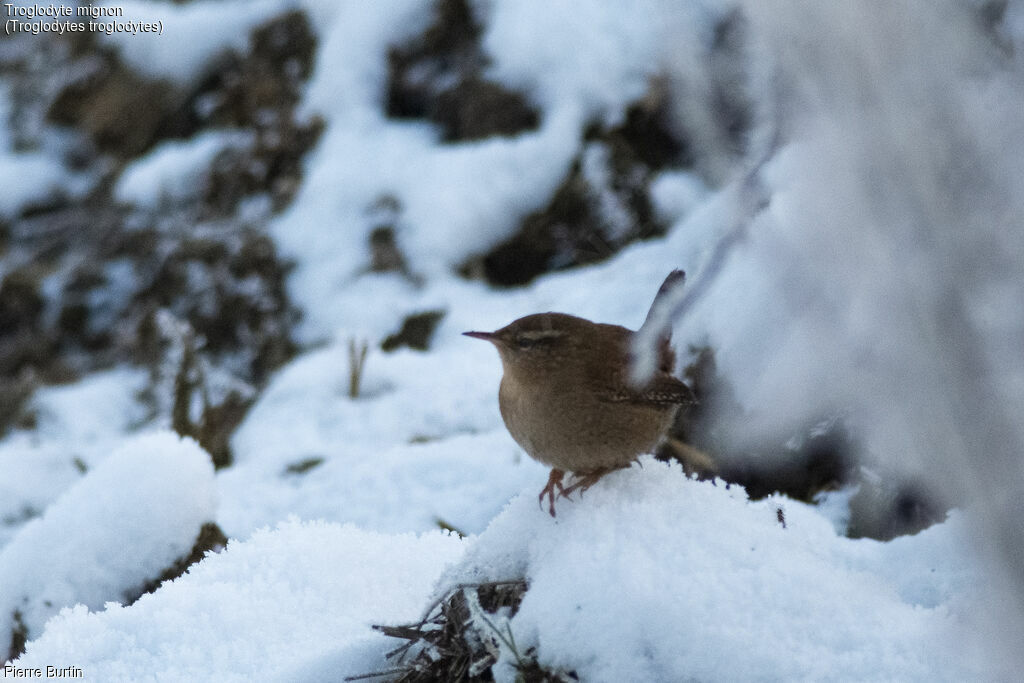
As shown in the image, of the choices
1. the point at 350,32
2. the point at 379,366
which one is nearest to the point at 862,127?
the point at 379,366

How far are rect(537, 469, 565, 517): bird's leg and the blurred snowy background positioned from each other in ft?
0.11

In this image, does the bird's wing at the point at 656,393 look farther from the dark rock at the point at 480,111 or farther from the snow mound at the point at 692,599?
the dark rock at the point at 480,111

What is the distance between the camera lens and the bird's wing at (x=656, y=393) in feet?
6.28

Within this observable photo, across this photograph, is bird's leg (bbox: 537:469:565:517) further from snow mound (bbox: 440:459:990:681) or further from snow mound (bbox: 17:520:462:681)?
snow mound (bbox: 17:520:462:681)

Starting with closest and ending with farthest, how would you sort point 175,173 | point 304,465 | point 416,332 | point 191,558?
point 191,558
point 304,465
point 416,332
point 175,173

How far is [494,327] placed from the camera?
3.81 meters

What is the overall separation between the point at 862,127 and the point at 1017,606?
0.38 m

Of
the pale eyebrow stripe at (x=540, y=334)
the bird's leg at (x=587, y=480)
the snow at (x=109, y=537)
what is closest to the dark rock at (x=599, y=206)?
the snow at (x=109, y=537)

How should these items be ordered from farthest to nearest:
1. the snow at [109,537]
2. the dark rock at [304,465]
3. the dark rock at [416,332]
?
the dark rock at [416,332], the dark rock at [304,465], the snow at [109,537]

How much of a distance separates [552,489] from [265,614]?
71 cm

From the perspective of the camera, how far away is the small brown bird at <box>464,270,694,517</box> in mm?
1862

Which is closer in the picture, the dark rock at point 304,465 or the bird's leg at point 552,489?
the bird's leg at point 552,489

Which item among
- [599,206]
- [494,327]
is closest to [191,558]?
[494,327]

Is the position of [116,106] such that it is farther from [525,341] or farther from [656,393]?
[656,393]
